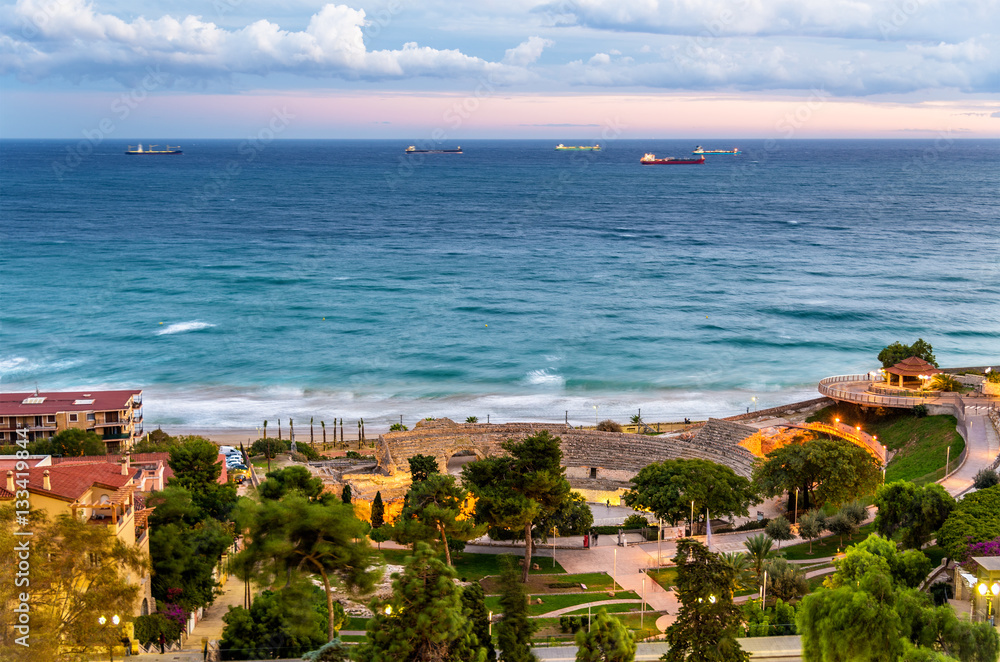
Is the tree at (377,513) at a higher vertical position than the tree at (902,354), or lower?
lower

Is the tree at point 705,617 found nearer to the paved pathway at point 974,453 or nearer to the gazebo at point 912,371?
the paved pathway at point 974,453

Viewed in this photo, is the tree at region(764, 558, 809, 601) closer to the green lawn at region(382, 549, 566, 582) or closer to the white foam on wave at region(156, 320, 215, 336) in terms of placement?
the green lawn at region(382, 549, 566, 582)

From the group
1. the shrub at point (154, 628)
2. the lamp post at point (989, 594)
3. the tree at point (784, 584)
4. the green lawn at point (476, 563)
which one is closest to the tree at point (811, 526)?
the tree at point (784, 584)

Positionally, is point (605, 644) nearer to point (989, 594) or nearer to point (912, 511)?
point (989, 594)

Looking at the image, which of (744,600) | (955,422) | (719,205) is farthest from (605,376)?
(719,205)

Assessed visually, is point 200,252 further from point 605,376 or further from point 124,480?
point 124,480

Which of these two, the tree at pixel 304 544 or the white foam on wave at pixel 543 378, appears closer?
the tree at pixel 304 544

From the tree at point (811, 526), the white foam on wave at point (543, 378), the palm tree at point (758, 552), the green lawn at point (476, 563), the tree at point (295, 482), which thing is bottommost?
the green lawn at point (476, 563)

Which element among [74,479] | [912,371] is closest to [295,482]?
[74,479]
